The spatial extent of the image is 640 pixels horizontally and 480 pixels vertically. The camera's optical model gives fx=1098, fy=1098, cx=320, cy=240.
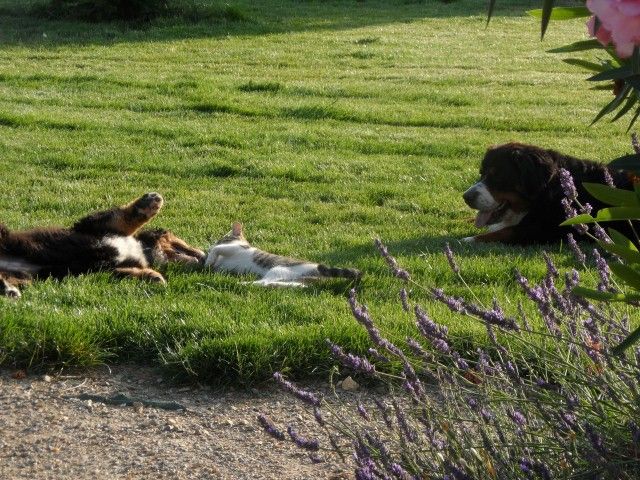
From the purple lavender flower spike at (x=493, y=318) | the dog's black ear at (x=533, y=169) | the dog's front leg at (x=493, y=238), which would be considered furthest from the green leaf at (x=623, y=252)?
the dog's black ear at (x=533, y=169)

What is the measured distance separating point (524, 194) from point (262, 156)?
10.4 feet

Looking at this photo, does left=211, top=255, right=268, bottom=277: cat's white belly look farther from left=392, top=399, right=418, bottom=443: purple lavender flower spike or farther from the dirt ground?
left=392, top=399, right=418, bottom=443: purple lavender flower spike

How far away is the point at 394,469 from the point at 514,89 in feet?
44.2

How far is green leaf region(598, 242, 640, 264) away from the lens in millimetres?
2535

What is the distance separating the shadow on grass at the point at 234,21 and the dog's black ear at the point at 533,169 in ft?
41.1

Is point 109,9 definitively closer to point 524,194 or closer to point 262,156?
point 262,156

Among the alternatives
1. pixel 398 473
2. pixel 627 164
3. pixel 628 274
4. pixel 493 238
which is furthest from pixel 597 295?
pixel 493 238

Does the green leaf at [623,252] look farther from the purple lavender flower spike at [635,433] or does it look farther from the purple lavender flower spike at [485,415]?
the purple lavender flower spike at [485,415]

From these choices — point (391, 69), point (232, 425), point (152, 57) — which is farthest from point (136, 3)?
point (232, 425)

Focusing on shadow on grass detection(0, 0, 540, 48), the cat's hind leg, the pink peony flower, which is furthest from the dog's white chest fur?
shadow on grass detection(0, 0, 540, 48)

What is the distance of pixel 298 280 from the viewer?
6.58 metres

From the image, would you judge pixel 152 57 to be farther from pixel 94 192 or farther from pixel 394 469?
pixel 394 469

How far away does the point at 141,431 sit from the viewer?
469 centimetres

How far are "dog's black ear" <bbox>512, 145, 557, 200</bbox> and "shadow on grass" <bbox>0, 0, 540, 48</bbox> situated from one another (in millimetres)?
12525
